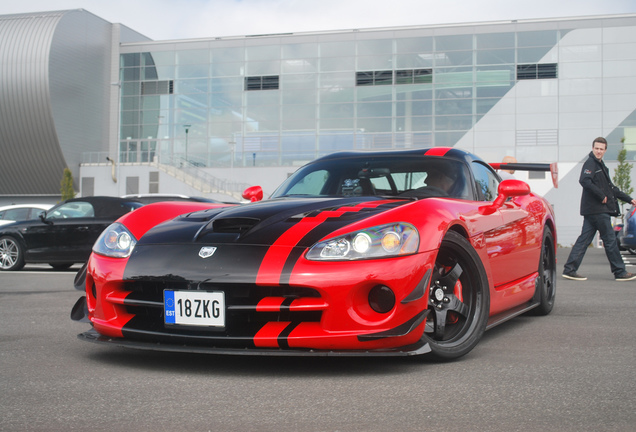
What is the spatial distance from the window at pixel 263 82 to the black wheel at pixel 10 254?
103ft

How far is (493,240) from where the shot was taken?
466 centimetres

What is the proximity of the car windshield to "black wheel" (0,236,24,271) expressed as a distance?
8.92 m

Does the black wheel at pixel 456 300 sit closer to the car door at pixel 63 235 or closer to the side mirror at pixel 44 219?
the car door at pixel 63 235

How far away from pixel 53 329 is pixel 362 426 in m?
3.22

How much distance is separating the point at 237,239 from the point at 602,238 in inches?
267

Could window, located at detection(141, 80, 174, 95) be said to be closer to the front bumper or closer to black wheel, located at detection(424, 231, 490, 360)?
black wheel, located at detection(424, 231, 490, 360)

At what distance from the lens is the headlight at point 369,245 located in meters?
3.57

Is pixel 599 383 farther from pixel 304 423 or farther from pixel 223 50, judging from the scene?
pixel 223 50

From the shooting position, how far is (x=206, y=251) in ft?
12.3

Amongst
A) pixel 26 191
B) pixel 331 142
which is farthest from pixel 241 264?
pixel 26 191

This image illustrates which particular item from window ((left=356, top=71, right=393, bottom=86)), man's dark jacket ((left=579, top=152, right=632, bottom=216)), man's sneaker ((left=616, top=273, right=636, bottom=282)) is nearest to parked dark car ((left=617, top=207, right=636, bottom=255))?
man's sneaker ((left=616, top=273, right=636, bottom=282))

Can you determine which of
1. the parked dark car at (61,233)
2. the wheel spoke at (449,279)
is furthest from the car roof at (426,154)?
the parked dark car at (61,233)

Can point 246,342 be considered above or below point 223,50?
below

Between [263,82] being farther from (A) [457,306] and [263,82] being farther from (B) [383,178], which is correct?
(A) [457,306]
